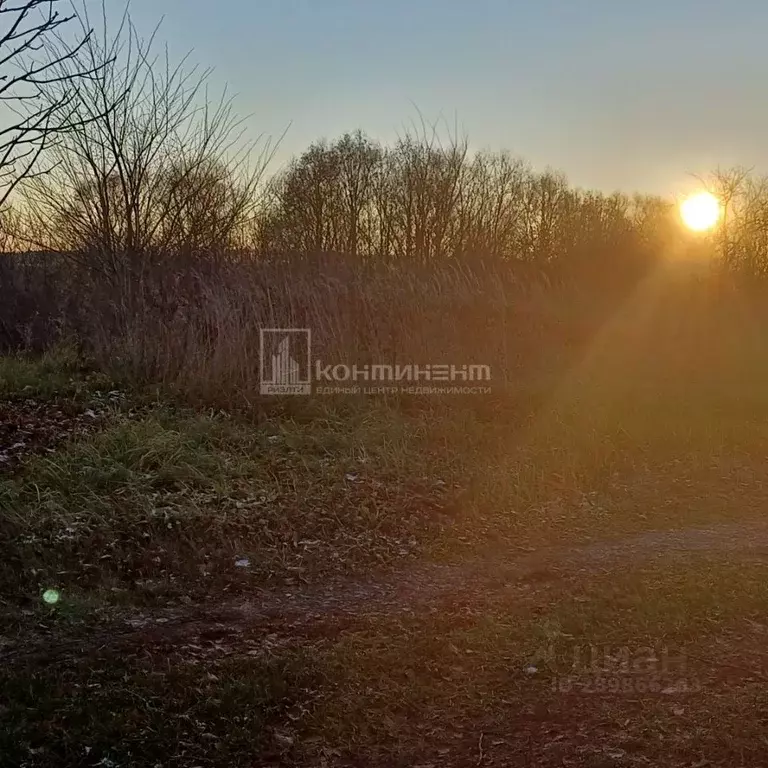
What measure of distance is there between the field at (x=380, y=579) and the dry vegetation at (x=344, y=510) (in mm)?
18

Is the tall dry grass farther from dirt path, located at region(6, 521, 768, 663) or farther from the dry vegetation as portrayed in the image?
dirt path, located at region(6, 521, 768, 663)

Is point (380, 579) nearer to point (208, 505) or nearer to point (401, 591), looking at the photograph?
point (401, 591)

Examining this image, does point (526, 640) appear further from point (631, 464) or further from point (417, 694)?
point (631, 464)

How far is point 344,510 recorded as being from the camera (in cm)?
449

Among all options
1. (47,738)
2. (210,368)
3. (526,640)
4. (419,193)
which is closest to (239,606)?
(47,738)

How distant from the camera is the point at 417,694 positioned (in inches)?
103

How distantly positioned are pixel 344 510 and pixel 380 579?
836 millimetres
